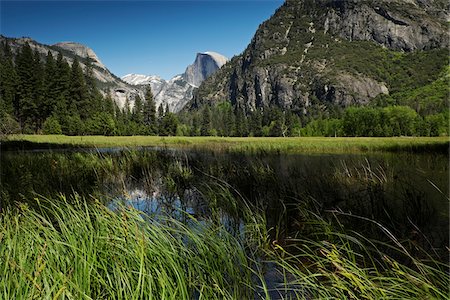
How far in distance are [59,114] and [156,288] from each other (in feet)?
208

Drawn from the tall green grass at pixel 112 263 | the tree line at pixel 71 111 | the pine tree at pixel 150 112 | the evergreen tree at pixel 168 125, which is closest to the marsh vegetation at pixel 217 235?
the tall green grass at pixel 112 263

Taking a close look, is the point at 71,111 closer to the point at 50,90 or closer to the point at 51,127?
the point at 50,90

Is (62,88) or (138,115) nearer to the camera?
(62,88)

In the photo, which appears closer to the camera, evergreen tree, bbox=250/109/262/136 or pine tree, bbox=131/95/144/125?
pine tree, bbox=131/95/144/125

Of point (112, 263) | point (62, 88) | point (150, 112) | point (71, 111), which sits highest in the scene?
point (62, 88)

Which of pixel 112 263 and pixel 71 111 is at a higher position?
pixel 71 111

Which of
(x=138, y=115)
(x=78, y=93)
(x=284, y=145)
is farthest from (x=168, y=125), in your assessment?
(x=284, y=145)

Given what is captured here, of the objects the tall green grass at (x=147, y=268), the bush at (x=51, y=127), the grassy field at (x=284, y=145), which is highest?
the bush at (x=51, y=127)

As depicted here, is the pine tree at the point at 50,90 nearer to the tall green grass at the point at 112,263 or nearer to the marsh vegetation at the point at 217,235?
the marsh vegetation at the point at 217,235

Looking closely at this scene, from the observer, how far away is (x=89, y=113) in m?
66.8

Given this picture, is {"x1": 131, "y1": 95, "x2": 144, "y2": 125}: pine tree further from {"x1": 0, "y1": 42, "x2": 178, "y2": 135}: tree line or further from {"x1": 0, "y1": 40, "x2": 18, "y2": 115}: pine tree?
{"x1": 0, "y1": 40, "x2": 18, "y2": 115}: pine tree

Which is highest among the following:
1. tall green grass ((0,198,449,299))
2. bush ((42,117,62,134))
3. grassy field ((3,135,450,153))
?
bush ((42,117,62,134))

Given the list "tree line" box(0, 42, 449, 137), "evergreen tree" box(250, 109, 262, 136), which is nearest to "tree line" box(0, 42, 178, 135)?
"tree line" box(0, 42, 449, 137)

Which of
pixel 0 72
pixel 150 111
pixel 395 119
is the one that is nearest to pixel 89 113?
pixel 0 72
